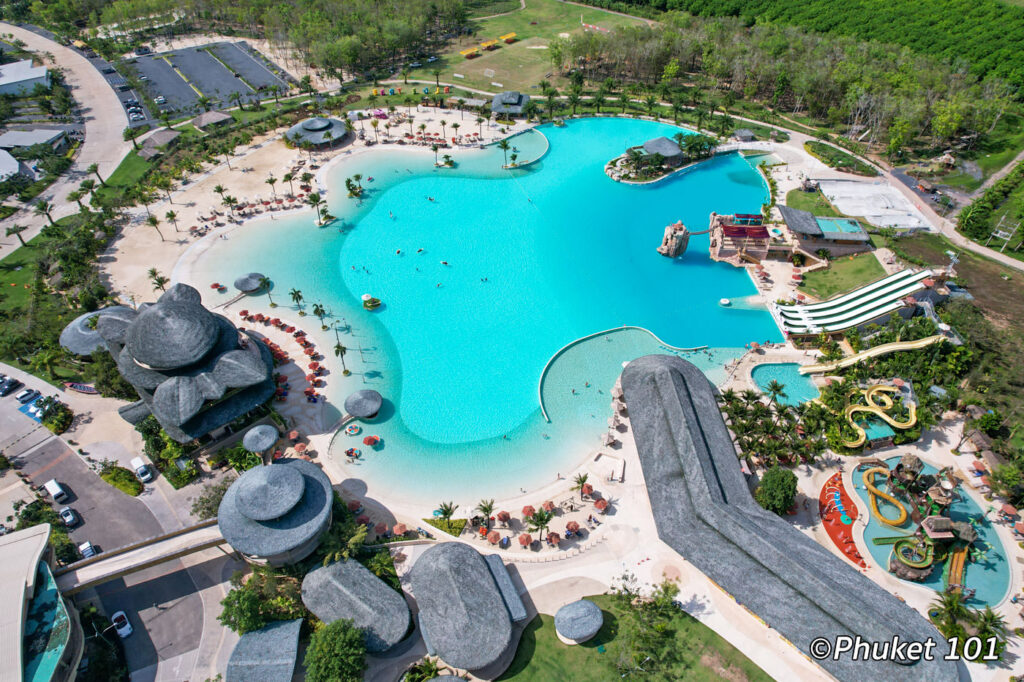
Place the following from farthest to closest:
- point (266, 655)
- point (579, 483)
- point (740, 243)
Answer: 1. point (740, 243)
2. point (579, 483)
3. point (266, 655)

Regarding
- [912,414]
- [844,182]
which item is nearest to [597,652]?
[912,414]

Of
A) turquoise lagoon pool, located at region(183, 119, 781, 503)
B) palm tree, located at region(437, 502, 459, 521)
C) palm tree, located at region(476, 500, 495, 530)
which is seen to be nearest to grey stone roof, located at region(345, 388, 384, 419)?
turquoise lagoon pool, located at region(183, 119, 781, 503)

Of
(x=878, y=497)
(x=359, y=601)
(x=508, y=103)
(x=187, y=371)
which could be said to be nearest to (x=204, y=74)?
(x=508, y=103)

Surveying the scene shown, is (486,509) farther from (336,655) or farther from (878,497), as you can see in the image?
(878,497)

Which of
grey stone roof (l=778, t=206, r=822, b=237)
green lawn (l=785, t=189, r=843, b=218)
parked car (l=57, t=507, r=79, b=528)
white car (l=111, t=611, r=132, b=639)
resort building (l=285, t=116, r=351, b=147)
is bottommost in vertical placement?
white car (l=111, t=611, r=132, b=639)

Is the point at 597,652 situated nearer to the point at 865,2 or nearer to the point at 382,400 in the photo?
the point at 382,400

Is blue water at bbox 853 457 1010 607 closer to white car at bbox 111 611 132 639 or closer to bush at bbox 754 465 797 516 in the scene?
bush at bbox 754 465 797 516

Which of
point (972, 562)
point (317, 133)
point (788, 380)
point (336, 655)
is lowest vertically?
point (972, 562)
